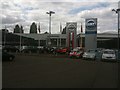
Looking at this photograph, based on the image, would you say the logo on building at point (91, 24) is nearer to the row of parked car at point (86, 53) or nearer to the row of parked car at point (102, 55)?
the row of parked car at point (86, 53)

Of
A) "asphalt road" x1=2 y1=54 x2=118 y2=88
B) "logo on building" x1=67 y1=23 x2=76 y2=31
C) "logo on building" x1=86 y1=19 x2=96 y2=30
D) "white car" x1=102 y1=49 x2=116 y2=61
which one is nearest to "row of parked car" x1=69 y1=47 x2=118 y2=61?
"white car" x1=102 y1=49 x2=116 y2=61

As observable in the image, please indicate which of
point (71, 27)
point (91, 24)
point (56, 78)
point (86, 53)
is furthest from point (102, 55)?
point (56, 78)

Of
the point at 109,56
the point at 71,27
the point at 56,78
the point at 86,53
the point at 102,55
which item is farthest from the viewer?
the point at 71,27

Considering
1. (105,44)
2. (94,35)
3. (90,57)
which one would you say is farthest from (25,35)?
(90,57)

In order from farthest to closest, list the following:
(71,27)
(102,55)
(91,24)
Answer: (71,27) → (91,24) → (102,55)

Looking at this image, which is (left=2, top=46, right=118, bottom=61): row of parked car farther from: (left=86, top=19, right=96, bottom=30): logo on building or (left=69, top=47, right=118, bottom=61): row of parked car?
(left=86, top=19, right=96, bottom=30): logo on building

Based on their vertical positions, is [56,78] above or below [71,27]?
below

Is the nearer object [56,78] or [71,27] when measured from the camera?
[56,78]

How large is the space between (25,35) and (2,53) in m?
72.6

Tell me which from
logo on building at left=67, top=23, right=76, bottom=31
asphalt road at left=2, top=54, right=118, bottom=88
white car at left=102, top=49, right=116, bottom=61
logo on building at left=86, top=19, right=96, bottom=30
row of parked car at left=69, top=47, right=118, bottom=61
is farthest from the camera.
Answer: logo on building at left=67, top=23, right=76, bottom=31

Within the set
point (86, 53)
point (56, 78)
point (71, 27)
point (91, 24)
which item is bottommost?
point (56, 78)

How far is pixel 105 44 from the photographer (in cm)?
8612

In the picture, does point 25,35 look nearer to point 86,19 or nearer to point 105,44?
point 105,44

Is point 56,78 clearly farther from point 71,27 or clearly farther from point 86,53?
point 71,27
